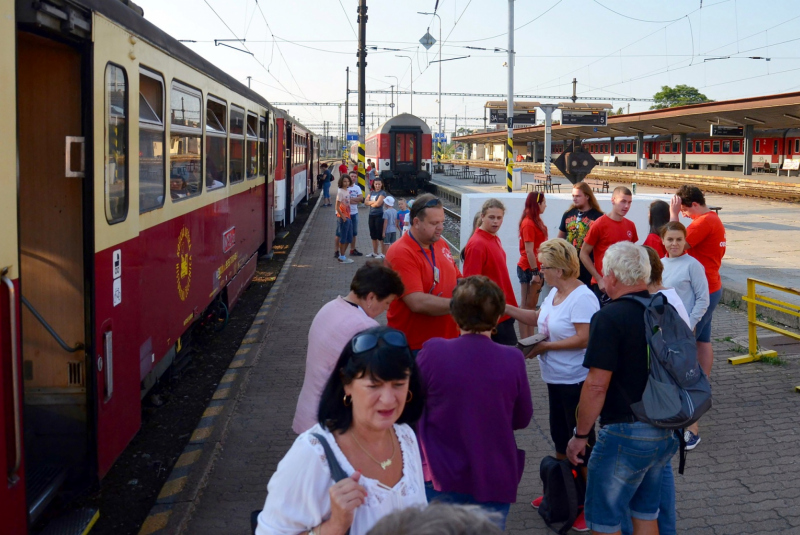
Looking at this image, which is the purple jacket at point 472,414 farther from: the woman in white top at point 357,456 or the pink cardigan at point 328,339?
the woman in white top at point 357,456

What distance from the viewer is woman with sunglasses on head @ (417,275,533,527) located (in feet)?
10.7

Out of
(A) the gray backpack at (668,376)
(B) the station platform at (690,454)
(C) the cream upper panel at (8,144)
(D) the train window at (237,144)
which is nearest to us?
(C) the cream upper panel at (8,144)

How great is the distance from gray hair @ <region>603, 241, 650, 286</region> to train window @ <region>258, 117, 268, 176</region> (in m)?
9.23

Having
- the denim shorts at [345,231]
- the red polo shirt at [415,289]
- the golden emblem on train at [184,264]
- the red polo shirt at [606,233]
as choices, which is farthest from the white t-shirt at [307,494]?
the denim shorts at [345,231]

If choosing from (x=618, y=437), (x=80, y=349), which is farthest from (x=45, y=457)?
(x=618, y=437)

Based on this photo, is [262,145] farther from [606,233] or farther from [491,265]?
[491,265]

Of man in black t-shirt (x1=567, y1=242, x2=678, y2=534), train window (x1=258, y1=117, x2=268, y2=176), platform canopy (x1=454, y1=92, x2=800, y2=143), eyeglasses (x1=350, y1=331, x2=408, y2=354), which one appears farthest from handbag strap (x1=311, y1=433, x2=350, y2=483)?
platform canopy (x1=454, y1=92, x2=800, y2=143)

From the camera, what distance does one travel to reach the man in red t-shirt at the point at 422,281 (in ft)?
14.6

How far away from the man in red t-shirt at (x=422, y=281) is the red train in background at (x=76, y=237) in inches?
64.5

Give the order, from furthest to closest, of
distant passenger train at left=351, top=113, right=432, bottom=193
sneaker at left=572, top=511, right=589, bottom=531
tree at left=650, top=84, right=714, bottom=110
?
tree at left=650, top=84, right=714, bottom=110 < distant passenger train at left=351, top=113, right=432, bottom=193 < sneaker at left=572, top=511, right=589, bottom=531

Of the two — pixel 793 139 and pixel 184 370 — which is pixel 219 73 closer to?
pixel 184 370

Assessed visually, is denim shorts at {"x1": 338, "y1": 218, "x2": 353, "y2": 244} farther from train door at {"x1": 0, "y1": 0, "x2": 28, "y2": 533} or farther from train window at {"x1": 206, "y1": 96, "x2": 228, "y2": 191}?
train door at {"x1": 0, "y1": 0, "x2": 28, "y2": 533}

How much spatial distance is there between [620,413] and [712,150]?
53002 mm

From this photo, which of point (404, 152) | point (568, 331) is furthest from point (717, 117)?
point (568, 331)
